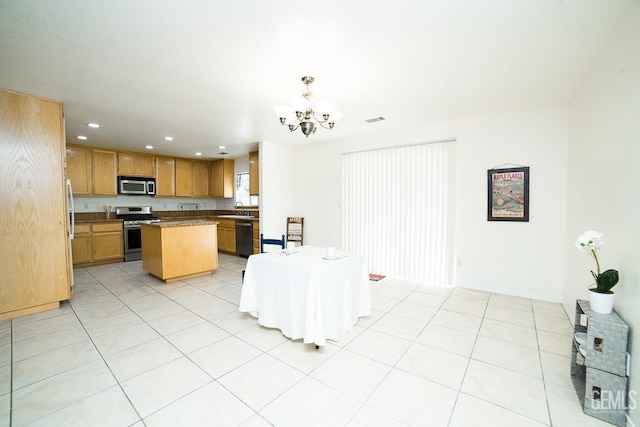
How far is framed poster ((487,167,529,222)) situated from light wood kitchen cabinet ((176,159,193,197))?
686cm

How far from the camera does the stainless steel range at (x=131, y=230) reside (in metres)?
5.92

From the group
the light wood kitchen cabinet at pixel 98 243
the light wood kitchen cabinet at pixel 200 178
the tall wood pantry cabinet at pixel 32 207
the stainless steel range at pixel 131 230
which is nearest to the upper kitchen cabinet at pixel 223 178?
the light wood kitchen cabinet at pixel 200 178

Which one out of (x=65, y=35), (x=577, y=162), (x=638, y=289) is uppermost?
(x=65, y=35)

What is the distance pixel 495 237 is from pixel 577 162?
4.29ft

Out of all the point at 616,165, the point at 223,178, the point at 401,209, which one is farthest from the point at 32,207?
the point at 616,165

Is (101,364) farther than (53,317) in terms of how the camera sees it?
No

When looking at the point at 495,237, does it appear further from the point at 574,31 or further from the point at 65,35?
the point at 65,35

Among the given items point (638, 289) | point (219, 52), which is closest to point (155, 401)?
point (219, 52)

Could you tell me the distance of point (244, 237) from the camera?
6363 mm

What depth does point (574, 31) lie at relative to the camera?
1.96 m

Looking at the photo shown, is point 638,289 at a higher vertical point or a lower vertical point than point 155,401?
higher

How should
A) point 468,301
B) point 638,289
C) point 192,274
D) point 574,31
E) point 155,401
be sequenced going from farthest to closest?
point 192,274 → point 468,301 → point 574,31 → point 155,401 → point 638,289

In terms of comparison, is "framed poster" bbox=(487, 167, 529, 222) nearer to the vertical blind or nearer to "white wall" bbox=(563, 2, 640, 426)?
the vertical blind

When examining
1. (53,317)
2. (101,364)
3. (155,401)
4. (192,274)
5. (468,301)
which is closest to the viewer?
(155,401)
